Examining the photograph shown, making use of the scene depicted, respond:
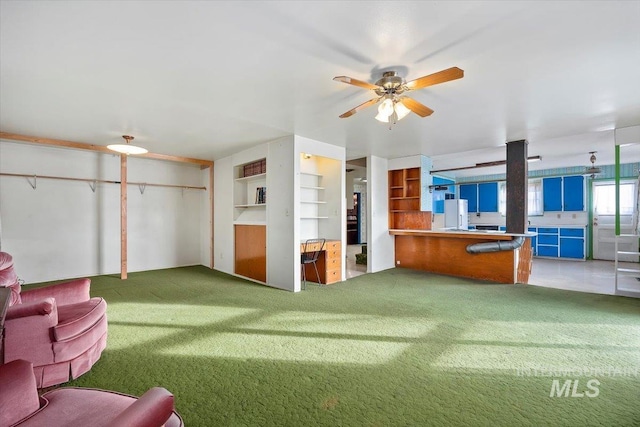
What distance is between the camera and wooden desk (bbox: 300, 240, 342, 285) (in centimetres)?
535

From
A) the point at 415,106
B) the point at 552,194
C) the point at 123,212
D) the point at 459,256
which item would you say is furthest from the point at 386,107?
the point at 552,194

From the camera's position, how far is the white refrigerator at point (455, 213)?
9.26m

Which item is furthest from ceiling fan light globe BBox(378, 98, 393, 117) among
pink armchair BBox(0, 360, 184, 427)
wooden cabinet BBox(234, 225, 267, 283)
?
wooden cabinet BBox(234, 225, 267, 283)

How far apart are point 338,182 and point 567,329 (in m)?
3.90

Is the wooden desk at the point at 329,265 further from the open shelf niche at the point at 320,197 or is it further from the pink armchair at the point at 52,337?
the pink armchair at the point at 52,337

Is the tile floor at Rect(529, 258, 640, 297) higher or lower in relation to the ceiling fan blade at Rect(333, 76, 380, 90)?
lower

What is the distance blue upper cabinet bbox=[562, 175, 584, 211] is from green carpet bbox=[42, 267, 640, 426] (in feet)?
16.7

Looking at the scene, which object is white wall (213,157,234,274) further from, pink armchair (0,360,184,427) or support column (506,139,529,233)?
support column (506,139,529,233)

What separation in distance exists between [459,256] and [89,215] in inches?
293

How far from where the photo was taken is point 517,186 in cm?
537

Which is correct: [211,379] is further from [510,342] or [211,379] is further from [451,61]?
[451,61]

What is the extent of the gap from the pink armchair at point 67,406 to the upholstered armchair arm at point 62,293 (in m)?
1.67

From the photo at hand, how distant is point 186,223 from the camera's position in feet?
23.7

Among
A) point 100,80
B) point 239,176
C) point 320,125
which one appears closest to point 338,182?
A: point 320,125
